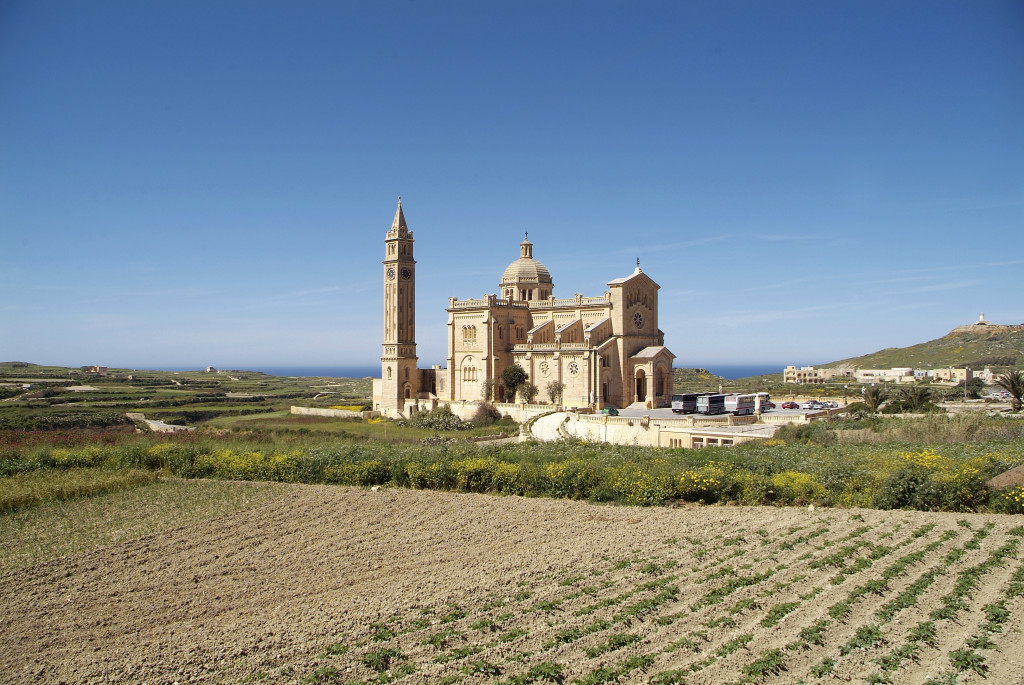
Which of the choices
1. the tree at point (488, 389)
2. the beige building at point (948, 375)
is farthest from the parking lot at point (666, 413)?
the beige building at point (948, 375)

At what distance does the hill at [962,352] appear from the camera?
274ft

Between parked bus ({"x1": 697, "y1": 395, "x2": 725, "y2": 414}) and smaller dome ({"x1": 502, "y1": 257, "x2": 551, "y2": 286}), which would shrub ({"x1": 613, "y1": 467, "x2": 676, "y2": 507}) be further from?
smaller dome ({"x1": 502, "y1": 257, "x2": 551, "y2": 286})

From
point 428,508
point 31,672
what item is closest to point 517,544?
point 428,508

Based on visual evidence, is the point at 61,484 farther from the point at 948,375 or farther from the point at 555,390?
the point at 948,375

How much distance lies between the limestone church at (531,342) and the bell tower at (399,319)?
7 centimetres

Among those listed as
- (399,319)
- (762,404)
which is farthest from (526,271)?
(762,404)

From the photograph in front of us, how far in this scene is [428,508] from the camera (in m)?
19.3

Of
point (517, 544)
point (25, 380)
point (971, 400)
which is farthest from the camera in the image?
point (25, 380)

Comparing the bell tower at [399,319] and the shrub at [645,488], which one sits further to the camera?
the bell tower at [399,319]

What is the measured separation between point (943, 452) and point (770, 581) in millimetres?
14570

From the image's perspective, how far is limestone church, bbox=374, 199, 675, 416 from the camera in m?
46.9

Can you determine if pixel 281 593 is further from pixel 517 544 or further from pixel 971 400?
pixel 971 400

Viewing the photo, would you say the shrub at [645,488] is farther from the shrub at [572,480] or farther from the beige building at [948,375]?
Result: the beige building at [948,375]

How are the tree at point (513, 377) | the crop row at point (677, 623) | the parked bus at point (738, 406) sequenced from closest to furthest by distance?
the crop row at point (677, 623), the parked bus at point (738, 406), the tree at point (513, 377)
